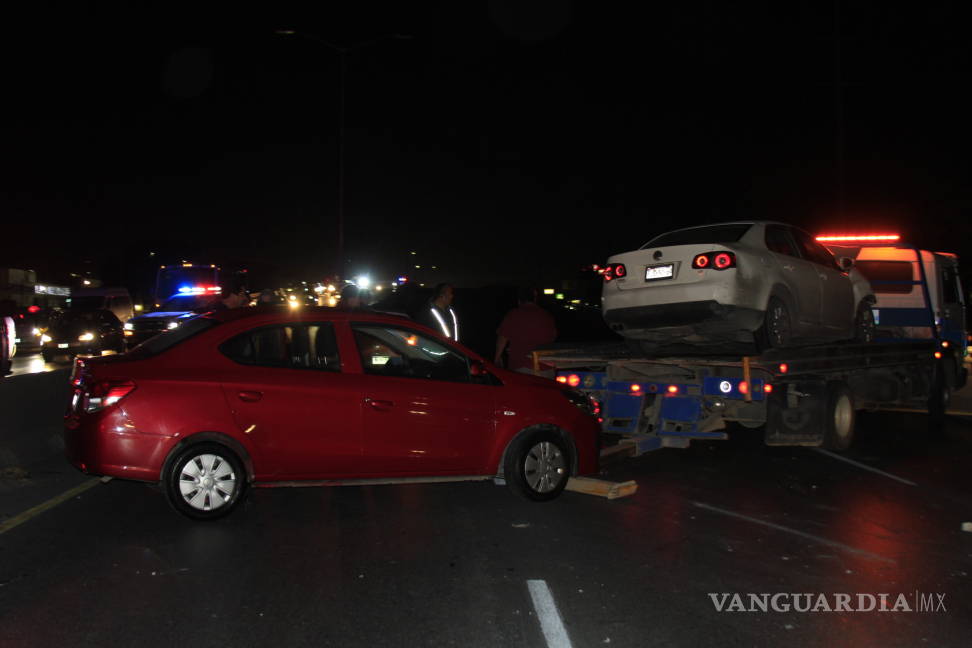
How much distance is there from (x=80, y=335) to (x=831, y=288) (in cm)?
1931

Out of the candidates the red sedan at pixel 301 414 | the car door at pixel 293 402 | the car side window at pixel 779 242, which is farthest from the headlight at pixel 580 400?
the car side window at pixel 779 242

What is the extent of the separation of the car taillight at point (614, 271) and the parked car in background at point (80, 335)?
17.7 m

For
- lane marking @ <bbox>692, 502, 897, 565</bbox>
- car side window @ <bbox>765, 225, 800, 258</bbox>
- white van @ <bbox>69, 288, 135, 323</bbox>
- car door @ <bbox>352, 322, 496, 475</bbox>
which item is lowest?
lane marking @ <bbox>692, 502, 897, 565</bbox>

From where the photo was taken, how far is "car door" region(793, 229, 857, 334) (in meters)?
10.5

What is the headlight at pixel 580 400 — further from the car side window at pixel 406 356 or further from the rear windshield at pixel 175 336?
the rear windshield at pixel 175 336

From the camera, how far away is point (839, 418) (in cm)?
1002

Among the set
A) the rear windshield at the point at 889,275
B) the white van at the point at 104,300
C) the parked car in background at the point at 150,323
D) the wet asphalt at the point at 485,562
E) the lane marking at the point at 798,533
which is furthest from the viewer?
the white van at the point at 104,300

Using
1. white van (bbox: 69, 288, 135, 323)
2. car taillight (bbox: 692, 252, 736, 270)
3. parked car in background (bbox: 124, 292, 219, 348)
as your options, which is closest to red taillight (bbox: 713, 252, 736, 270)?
car taillight (bbox: 692, 252, 736, 270)

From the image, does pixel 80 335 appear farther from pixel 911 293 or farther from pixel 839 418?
pixel 911 293

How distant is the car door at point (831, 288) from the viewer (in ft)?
34.6

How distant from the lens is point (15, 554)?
5672mm

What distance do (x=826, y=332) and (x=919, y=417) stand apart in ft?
15.0

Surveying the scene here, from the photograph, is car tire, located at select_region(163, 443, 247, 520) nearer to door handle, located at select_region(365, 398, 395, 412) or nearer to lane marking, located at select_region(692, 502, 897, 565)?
door handle, located at select_region(365, 398, 395, 412)

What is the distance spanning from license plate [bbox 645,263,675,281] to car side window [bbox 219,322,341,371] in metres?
3.88
